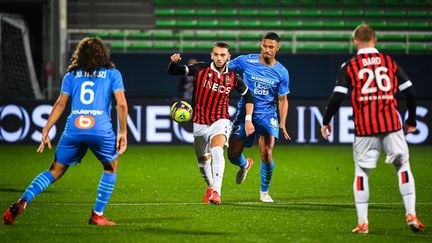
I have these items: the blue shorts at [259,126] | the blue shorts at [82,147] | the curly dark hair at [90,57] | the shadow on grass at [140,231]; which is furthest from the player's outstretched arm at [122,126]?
the blue shorts at [259,126]

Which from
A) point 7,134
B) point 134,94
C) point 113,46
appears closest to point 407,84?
point 7,134

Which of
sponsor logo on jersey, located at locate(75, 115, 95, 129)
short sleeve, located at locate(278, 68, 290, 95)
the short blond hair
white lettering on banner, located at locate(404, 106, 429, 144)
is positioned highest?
the short blond hair

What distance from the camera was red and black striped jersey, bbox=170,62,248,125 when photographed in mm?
10695

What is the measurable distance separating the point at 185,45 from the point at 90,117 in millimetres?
15919

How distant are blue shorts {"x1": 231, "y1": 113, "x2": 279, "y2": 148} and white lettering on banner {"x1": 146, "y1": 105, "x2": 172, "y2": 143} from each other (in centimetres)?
868

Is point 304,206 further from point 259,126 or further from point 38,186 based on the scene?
point 38,186

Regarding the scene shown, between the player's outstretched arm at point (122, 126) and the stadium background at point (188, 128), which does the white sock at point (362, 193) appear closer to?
the stadium background at point (188, 128)

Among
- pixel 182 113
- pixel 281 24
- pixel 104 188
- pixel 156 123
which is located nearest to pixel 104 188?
pixel 104 188

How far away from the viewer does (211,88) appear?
35.2ft

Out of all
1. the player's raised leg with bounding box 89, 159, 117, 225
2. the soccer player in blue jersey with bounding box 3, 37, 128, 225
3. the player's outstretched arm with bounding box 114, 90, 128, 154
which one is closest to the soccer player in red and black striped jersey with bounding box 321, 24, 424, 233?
the player's outstretched arm with bounding box 114, 90, 128, 154

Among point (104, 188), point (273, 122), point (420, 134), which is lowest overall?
point (420, 134)

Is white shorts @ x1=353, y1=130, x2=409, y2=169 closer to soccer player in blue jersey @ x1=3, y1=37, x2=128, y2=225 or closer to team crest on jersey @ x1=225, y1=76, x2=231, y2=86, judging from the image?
soccer player in blue jersey @ x1=3, y1=37, x2=128, y2=225

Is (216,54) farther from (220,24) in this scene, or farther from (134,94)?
(220,24)

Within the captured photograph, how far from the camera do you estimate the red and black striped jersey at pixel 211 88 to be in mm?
10695
